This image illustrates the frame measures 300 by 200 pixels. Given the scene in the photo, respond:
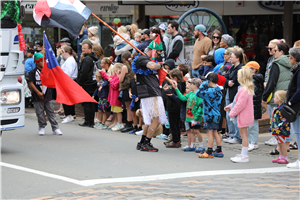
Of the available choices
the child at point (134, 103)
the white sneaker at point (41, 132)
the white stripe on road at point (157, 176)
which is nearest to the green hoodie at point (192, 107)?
the white stripe on road at point (157, 176)

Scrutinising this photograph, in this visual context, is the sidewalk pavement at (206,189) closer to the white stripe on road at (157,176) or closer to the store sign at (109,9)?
the white stripe on road at (157,176)

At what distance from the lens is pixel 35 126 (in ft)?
38.6

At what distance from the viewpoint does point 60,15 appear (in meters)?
8.41

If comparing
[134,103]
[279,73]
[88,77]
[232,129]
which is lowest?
[232,129]

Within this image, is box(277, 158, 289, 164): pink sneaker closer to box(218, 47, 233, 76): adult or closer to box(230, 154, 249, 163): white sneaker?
box(230, 154, 249, 163): white sneaker

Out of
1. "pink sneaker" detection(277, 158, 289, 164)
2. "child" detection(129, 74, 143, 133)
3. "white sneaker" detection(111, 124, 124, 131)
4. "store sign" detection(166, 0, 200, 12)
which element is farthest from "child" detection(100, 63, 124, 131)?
"store sign" detection(166, 0, 200, 12)

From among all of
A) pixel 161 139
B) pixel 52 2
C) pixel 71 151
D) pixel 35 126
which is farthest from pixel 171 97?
pixel 35 126

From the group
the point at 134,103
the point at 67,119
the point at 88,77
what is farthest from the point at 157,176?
the point at 67,119

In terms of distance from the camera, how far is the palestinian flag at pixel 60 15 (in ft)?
27.3

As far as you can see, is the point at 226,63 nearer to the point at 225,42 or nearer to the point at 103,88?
the point at 225,42

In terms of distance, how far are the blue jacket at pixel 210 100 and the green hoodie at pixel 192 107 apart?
1.20ft

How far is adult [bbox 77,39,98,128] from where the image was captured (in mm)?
11773

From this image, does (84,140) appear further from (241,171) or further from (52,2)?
(241,171)

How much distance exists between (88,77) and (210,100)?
4.87 meters
